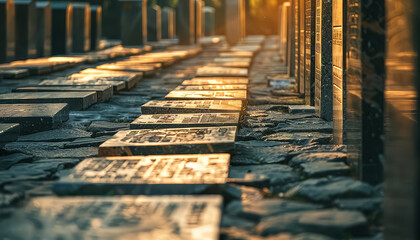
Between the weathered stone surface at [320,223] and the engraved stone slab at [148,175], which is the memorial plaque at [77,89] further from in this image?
the weathered stone surface at [320,223]

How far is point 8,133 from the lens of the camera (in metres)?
4.33

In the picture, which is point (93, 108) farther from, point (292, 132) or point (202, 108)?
point (292, 132)

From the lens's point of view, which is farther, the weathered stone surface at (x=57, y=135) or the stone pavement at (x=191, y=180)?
the weathered stone surface at (x=57, y=135)

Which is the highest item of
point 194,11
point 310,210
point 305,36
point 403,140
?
point 194,11

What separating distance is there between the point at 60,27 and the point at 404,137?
13836 millimetres

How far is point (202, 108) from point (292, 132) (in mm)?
917

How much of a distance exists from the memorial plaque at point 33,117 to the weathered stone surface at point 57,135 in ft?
0.25

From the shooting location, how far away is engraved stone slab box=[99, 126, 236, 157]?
3.89 m

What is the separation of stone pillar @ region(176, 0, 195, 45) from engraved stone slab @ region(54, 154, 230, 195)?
18.0 meters

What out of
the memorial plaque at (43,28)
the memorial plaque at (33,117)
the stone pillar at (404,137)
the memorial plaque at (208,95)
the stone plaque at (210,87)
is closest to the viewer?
the stone pillar at (404,137)

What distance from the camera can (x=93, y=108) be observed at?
6.60 m

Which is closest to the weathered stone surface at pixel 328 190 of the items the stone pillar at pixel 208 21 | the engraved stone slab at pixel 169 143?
the engraved stone slab at pixel 169 143

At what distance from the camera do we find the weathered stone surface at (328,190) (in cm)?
300

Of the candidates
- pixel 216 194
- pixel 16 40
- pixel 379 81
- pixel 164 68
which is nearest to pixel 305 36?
pixel 379 81
